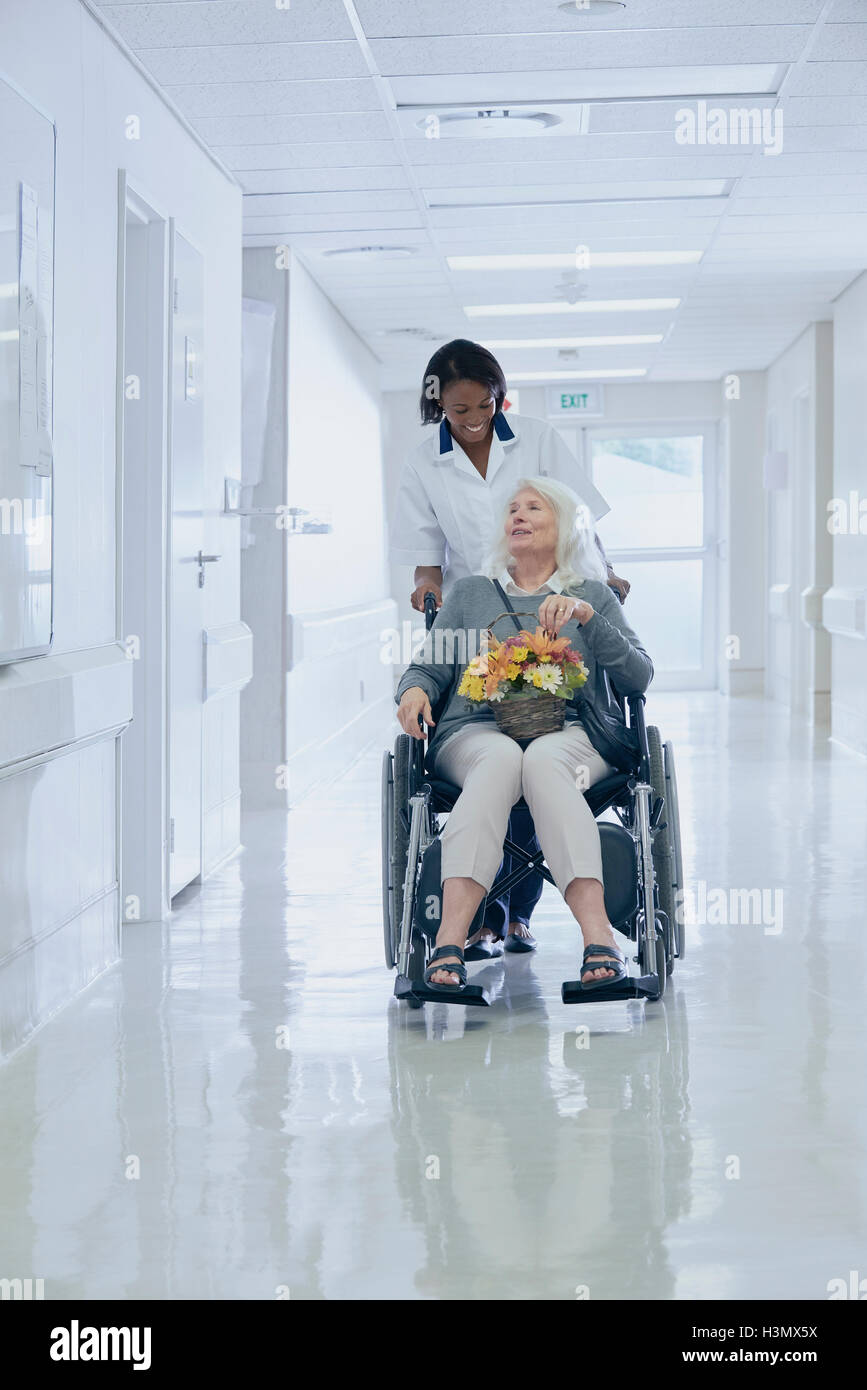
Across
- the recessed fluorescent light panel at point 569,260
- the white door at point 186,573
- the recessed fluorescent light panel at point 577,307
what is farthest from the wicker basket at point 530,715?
the recessed fluorescent light panel at point 577,307

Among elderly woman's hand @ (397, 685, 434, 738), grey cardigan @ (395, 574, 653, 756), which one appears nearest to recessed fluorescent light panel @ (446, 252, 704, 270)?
grey cardigan @ (395, 574, 653, 756)

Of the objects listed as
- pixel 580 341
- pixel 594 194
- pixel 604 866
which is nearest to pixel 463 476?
pixel 604 866

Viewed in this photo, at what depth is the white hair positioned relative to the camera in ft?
11.5

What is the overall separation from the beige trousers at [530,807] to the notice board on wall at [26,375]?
0.98 m

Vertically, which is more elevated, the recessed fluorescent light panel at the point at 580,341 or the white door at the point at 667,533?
the recessed fluorescent light panel at the point at 580,341

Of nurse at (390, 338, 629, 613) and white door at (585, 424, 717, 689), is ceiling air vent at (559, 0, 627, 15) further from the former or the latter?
white door at (585, 424, 717, 689)

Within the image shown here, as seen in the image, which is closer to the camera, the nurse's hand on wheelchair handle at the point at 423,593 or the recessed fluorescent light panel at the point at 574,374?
the nurse's hand on wheelchair handle at the point at 423,593

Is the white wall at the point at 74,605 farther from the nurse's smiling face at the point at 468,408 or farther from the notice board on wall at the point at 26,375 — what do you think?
the nurse's smiling face at the point at 468,408

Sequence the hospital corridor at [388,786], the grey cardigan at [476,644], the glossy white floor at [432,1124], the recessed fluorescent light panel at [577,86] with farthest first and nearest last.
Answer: the recessed fluorescent light panel at [577,86] < the grey cardigan at [476,644] < the hospital corridor at [388,786] < the glossy white floor at [432,1124]

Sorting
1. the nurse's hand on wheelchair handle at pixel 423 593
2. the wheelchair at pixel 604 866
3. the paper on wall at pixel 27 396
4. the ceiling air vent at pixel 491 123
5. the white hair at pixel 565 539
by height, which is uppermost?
the ceiling air vent at pixel 491 123

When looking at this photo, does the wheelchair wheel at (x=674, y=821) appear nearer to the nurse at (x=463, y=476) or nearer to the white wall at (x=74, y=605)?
the nurse at (x=463, y=476)

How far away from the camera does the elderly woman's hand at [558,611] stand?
3266 mm

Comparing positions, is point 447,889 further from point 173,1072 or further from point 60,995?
point 60,995

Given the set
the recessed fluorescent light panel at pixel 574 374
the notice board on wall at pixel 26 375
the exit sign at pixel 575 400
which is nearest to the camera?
the notice board on wall at pixel 26 375
